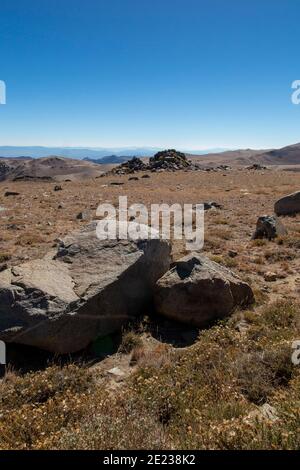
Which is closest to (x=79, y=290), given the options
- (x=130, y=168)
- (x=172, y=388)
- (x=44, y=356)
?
(x=44, y=356)

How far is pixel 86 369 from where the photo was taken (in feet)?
24.2

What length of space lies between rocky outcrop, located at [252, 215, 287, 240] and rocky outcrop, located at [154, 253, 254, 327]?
7440 millimetres

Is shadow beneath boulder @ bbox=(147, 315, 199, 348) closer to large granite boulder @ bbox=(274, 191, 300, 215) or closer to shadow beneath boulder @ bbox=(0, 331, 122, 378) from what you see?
shadow beneath boulder @ bbox=(0, 331, 122, 378)

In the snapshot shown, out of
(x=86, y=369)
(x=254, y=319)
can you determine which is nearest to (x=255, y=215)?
(x=254, y=319)

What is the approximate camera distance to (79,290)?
8.45 m

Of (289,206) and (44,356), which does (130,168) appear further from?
(44,356)

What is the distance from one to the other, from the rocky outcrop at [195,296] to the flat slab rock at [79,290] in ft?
1.76

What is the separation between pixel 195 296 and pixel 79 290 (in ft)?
9.05

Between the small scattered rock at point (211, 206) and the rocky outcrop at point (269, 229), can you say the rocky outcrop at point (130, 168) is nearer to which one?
the small scattered rock at point (211, 206)

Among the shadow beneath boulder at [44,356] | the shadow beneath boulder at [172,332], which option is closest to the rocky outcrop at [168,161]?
the shadow beneath boulder at [172,332]

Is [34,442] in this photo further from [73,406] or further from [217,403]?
[217,403]

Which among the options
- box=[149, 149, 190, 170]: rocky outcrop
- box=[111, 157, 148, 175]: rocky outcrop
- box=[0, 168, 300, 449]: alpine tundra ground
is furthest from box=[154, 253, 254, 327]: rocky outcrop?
box=[149, 149, 190, 170]: rocky outcrop

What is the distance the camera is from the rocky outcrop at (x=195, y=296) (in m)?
9.09
